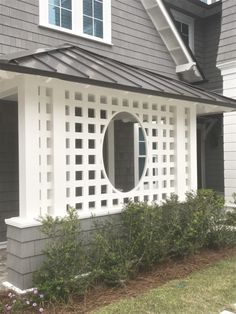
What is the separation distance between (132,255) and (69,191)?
1.19 meters

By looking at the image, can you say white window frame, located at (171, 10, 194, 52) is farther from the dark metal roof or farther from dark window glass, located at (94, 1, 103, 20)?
the dark metal roof

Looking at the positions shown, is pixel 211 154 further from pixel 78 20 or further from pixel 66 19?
pixel 66 19

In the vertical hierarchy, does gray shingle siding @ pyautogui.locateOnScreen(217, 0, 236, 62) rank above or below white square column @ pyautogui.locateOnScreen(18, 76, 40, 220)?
above

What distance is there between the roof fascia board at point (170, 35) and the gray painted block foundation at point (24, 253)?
633 cm

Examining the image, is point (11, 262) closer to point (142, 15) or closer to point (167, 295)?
point (167, 295)

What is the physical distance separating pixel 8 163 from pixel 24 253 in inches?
116

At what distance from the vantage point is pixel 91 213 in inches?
217

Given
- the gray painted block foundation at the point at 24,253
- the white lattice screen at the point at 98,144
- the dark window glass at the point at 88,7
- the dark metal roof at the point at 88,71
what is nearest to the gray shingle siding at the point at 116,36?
the dark window glass at the point at 88,7

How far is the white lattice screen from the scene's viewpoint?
5117 millimetres

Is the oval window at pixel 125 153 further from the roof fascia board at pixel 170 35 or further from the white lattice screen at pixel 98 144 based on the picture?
the white lattice screen at pixel 98 144

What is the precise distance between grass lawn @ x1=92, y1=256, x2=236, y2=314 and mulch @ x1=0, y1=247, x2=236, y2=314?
167 mm

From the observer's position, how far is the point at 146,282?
5262mm

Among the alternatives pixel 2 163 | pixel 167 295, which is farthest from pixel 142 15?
pixel 167 295

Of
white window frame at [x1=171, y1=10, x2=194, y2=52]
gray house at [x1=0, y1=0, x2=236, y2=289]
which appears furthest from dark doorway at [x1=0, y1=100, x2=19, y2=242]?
white window frame at [x1=171, y1=10, x2=194, y2=52]
